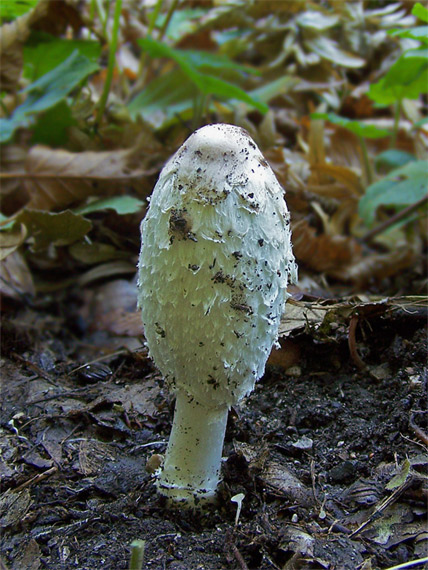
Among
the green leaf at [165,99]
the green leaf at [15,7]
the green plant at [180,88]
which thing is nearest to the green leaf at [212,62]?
the green plant at [180,88]

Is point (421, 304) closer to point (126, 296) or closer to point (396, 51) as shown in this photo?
point (126, 296)

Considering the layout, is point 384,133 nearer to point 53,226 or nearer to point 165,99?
point 165,99

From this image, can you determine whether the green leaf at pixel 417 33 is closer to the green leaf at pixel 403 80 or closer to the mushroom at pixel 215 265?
the green leaf at pixel 403 80

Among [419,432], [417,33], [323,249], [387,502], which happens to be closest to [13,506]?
[387,502]

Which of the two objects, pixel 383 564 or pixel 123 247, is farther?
pixel 123 247

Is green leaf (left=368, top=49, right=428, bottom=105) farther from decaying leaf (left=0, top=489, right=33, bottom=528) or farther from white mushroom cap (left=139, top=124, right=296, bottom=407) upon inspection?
decaying leaf (left=0, top=489, right=33, bottom=528)

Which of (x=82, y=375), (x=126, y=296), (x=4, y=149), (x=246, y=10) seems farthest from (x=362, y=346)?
(x=246, y=10)

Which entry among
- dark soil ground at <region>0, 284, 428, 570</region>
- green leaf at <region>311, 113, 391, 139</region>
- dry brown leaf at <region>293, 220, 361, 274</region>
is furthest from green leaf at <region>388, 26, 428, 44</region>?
dark soil ground at <region>0, 284, 428, 570</region>
